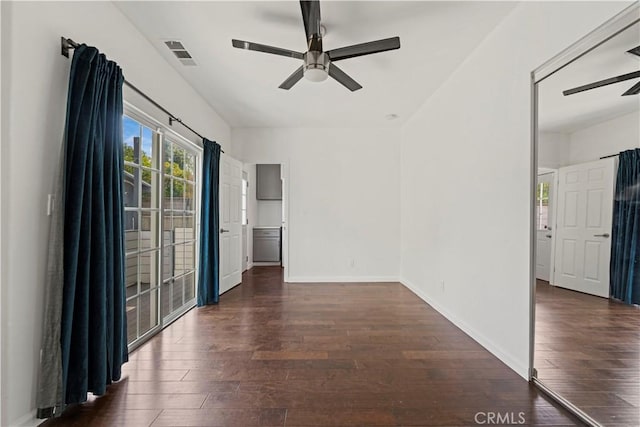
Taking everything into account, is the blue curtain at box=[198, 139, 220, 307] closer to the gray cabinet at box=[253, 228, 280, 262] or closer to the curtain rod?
the curtain rod

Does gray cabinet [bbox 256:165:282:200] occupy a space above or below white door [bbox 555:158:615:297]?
above

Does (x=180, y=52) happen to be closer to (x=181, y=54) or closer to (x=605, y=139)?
(x=181, y=54)

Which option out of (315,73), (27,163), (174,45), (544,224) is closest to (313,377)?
(544,224)

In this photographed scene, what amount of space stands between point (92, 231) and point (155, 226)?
1100mm

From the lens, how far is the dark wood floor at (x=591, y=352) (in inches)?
62.2

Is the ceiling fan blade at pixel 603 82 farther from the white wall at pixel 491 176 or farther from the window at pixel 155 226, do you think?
the window at pixel 155 226

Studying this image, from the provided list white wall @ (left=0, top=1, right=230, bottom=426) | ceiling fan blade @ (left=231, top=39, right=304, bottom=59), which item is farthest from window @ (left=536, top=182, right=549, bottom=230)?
white wall @ (left=0, top=1, right=230, bottom=426)

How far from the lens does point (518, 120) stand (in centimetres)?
216

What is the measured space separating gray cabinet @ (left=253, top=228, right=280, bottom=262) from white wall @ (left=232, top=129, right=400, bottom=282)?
180 cm

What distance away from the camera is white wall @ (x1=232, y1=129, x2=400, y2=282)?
16.8ft

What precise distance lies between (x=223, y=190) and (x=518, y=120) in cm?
368

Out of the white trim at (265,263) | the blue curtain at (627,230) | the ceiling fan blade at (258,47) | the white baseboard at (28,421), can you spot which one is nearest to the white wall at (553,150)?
the blue curtain at (627,230)

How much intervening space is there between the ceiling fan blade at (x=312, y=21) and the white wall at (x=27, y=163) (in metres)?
1.44

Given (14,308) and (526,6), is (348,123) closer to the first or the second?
(526,6)
